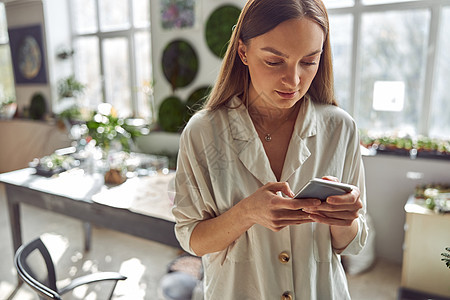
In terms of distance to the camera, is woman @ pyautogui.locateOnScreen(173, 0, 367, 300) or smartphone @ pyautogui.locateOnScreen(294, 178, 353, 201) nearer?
smartphone @ pyautogui.locateOnScreen(294, 178, 353, 201)

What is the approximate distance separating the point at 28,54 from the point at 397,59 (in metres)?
4.93

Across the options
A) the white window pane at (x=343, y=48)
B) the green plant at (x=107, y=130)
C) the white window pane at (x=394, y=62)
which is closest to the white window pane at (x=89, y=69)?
the green plant at (x=107, y=130)

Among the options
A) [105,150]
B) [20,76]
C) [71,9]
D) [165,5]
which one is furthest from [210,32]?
[20,76]

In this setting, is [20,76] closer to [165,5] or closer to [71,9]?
[71,9]

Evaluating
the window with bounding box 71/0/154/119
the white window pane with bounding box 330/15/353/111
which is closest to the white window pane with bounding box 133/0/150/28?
the window with bounding box 71/0/154/119

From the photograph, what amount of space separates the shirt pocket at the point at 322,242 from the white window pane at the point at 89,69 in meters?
4.79

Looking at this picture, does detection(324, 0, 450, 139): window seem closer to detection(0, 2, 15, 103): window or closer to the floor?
the floor

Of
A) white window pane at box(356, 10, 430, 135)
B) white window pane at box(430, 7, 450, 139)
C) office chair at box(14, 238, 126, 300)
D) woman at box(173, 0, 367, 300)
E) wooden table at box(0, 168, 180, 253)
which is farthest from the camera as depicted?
white window pane at box(356, 10, 430, 135)

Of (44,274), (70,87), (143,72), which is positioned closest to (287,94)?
(44,274)

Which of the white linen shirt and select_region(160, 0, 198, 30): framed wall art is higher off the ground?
select_region(160, 0, 198, 30): framed wall art

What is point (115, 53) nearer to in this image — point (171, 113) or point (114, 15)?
point (114, 15)

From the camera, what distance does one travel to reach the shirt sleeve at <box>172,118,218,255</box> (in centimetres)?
82

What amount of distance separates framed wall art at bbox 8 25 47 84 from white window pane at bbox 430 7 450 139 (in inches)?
191

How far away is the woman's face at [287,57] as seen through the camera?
68 centimetres
